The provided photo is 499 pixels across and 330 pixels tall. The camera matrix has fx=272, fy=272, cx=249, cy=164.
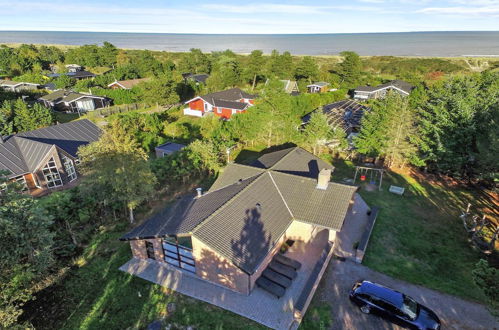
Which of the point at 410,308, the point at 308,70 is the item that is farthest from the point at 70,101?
the point at 410,308

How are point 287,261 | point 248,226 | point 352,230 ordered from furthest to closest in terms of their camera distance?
point 352,230 < point 287,261 < point 248,226

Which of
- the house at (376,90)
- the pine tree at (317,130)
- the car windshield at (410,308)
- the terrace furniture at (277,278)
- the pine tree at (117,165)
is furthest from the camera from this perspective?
the house at (376,90)

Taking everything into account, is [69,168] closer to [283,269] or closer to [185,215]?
[185,215]

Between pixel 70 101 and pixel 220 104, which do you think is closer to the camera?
pixel 220 104

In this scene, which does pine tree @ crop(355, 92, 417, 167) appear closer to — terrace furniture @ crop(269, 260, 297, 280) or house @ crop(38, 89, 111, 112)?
terrace furniture @ crop(269, 260, 297, 280)

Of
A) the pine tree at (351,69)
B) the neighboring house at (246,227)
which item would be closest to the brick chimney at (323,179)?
the neighboring house at (246,227)

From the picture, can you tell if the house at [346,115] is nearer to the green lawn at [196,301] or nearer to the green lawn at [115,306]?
the green lawn at [196,301]

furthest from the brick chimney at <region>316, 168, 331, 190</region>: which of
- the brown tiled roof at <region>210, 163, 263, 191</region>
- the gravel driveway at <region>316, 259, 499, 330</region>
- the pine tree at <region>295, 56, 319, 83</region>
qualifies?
the pine tree at <region>295, 56, 319, 83</region>
